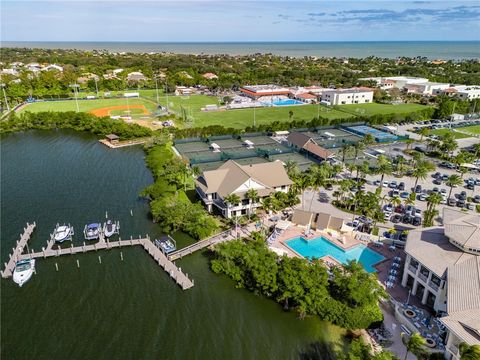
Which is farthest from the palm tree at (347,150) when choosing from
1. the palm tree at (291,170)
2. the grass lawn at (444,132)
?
the grass lawn at (444,132)

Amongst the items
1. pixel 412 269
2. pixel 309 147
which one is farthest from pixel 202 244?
pixel 309 147

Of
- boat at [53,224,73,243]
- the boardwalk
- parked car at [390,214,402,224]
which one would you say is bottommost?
the boardwalk

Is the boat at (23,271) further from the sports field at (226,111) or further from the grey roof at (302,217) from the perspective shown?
the sports field at (226,111)

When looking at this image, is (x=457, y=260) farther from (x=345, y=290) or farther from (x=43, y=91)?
(x=43, y=91)

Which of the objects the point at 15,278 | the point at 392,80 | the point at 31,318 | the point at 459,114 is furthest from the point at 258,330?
the point at 392,80

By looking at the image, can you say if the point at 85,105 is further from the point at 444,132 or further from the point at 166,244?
the point at 444,132

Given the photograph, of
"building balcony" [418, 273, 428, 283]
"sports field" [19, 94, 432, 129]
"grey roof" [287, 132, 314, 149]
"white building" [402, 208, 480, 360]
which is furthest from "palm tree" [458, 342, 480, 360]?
"sports field" [19, 94, 432, 129]

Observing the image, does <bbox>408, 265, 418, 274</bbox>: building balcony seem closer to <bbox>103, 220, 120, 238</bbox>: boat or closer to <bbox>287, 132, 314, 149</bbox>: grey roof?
<bbox>103, 220, 120, 238</bbox>: boat
